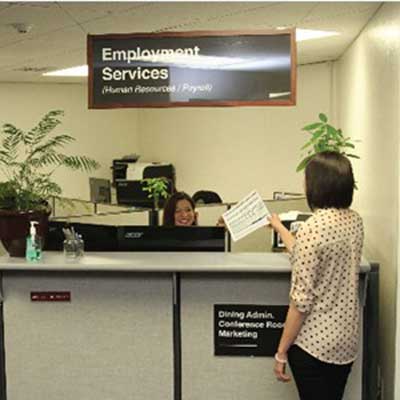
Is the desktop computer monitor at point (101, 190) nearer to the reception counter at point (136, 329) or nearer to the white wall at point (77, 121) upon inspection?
the white wall at point (77, 121)

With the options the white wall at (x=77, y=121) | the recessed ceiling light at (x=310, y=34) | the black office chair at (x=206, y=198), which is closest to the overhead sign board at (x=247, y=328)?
the recessed ceiling light at (x=310, y=34)

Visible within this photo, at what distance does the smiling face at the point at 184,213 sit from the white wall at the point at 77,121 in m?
4.40

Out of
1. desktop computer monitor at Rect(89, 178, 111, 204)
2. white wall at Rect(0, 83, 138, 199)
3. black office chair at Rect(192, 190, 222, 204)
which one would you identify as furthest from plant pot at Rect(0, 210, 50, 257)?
white wall at Rect(0, 83, 138, 199)

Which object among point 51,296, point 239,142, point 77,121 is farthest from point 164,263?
point 77,121

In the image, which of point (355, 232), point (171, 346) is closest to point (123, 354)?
point (171, 346)

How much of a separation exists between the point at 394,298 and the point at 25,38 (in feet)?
10.1

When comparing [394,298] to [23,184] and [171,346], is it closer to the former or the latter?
[171,346]

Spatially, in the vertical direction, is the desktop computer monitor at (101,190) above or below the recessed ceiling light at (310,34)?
below

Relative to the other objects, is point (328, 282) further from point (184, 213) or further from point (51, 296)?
point (184, 213)

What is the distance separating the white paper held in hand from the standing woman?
38cm

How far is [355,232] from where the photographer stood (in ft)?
7.50

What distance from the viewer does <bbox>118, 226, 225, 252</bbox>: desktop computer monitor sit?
9.65 ft

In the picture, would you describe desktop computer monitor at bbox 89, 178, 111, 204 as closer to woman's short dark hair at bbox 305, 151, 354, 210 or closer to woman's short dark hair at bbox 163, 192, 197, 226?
woman's short dark hair at bbox 163, 192, 197, 226

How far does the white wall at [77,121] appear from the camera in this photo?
8031mm
